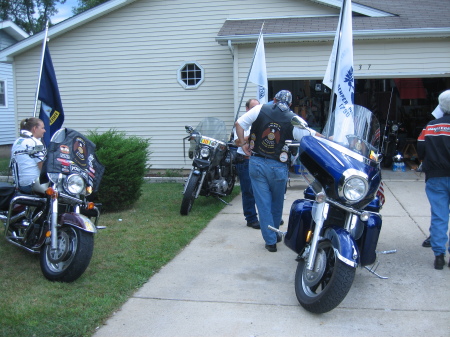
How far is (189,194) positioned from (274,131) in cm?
218

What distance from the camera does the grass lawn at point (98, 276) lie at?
349 centimetres

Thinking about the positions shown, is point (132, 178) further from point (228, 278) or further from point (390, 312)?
point (390, 312)

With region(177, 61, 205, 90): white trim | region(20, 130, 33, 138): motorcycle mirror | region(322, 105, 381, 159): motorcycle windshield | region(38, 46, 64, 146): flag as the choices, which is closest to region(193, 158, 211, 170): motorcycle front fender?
region(38, 46, 64, 146): flag

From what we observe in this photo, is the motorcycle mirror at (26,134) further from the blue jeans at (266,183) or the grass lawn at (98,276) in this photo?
the blue jeans at (266,183)

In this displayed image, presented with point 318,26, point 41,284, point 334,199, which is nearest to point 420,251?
point 334,199

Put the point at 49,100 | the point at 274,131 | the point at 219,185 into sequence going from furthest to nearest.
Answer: the point at 219,185, the point at 49,100, the point at 274,131

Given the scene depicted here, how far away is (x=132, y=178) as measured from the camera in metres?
7.33

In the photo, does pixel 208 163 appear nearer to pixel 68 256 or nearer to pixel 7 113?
pixel 68 256

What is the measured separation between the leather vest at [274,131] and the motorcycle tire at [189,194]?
1.95 metres

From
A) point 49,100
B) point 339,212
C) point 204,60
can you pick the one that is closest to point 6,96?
point 204,60

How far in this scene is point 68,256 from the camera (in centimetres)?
418

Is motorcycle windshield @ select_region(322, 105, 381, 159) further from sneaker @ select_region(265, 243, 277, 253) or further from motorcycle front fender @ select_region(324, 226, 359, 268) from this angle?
sneaker @ select_region(265, 243, 277, 253)

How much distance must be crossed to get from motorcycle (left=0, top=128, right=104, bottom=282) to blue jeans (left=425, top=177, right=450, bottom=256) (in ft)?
11.2

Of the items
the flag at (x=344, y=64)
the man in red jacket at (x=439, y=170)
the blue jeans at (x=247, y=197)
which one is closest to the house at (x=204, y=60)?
the blue jeans at (x=247, y=197)
